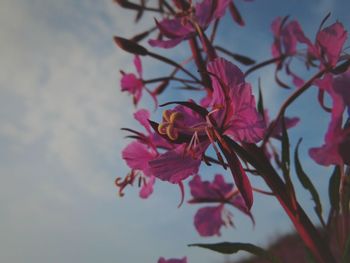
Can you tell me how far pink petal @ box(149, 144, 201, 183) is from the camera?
1.18 meters

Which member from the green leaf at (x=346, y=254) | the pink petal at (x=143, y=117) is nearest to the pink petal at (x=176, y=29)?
the pink petal at (x=143, y=117)

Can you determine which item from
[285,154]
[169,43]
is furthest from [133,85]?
[285,154]

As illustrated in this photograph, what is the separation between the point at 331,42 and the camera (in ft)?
4.42

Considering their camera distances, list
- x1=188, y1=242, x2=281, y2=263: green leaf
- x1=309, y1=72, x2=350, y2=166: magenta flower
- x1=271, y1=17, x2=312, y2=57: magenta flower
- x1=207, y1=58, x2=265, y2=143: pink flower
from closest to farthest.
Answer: x1=309, y1=72, x2=350, y2=166: magenta flower < x1=207, y1=58, x2=265, y2=143: pink flower < x1=188, y1=242, x2=281, y2=263: green leaf < x1=271, y1=17, x2=312, y2=57: magenta flower

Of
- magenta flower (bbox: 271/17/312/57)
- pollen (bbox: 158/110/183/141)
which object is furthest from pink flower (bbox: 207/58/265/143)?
magenta flower (bbox: 271/17/312/57)

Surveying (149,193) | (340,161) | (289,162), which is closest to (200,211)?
(149,193)

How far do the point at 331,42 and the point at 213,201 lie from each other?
99cm

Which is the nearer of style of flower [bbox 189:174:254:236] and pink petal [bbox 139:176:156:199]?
pink petal [bbox 139:176:156:199]

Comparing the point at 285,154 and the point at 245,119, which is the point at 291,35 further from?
the point at 245,119

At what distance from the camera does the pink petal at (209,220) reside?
2.15 metres

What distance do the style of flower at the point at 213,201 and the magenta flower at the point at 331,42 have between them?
2.81ft

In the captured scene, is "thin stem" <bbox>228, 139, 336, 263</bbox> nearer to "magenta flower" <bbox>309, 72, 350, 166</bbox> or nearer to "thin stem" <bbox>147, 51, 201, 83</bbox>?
"magenta flower" <bbox>309, 72, 350, 166</bbox>

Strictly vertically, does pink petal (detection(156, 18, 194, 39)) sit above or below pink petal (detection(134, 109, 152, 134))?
above

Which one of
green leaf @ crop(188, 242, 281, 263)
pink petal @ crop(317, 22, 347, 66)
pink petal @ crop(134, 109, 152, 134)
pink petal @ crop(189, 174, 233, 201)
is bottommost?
green leaf @ crop(188, 242, 281, 263)
